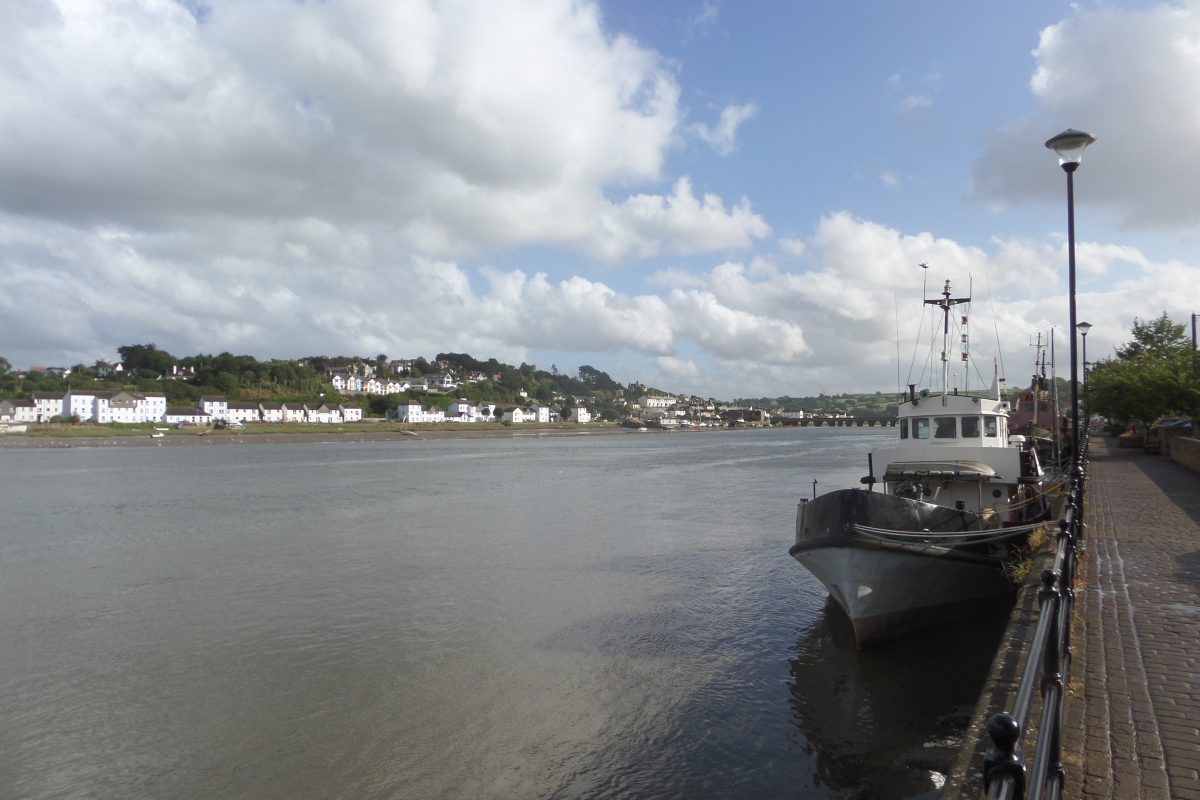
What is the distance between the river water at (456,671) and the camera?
8.90 m

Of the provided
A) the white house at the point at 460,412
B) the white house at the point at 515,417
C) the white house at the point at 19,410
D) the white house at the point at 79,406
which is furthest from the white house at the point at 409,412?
the white house at the point at 19,410

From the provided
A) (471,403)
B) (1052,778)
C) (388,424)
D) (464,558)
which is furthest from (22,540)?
(471,403)

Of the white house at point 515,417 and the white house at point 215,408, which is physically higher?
the white house at point 215,408

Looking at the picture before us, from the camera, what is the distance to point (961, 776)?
206 inches

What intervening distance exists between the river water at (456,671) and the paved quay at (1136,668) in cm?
233

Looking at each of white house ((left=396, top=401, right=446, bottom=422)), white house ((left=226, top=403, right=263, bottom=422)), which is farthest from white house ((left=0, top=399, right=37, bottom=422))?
white house ((left=396, top=401, right=446, bottom=422))

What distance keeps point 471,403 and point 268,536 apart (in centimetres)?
16200

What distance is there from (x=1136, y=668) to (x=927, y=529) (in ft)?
19.8

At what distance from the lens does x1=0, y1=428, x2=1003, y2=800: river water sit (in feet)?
29.2

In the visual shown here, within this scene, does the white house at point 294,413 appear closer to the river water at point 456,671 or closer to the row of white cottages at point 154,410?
the row of white cottages at point 154,410

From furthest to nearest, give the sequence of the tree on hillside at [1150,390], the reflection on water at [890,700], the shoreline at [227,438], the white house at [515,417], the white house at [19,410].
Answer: the white house at [515,417] < the white house at [19,410] < the shoreline at [227,438] < the tree on hillside at [1150,390] < the reflection on water at [890,700]

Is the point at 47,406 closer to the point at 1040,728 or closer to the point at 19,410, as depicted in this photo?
the point at 19,410

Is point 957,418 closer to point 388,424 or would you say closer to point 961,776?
point 961,776

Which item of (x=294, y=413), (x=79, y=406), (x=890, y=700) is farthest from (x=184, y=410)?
(x=890, y=700)
